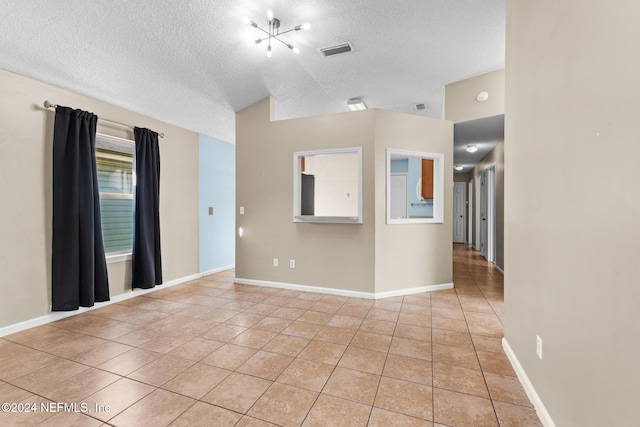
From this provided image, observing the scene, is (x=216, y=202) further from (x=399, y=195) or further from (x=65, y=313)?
(x=399, y=195)

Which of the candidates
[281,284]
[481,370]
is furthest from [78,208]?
[481,370]

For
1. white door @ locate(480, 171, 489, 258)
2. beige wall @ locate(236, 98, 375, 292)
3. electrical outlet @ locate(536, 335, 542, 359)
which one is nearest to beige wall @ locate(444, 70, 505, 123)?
beige wall @ locate(236, 98, 375, 292)

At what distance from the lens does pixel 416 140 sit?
13.5 feet

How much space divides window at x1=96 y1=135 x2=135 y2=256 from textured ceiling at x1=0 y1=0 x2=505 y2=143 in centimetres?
58

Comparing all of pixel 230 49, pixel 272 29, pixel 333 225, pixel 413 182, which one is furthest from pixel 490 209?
pixel 230 49

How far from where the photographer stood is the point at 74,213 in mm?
3199

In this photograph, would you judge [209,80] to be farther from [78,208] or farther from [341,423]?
[341,423]

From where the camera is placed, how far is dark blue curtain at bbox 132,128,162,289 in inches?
160

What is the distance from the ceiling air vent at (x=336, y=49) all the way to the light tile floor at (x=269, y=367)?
10.2 ft

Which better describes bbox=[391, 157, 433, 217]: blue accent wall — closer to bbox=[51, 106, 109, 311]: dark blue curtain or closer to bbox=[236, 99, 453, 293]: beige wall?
bbox=[236, 99, 453, 293]: beige wall

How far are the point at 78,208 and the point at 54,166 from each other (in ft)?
1.60

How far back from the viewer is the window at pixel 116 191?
377cm

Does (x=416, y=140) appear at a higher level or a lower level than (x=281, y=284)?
higher

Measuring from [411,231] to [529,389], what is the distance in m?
2.41
